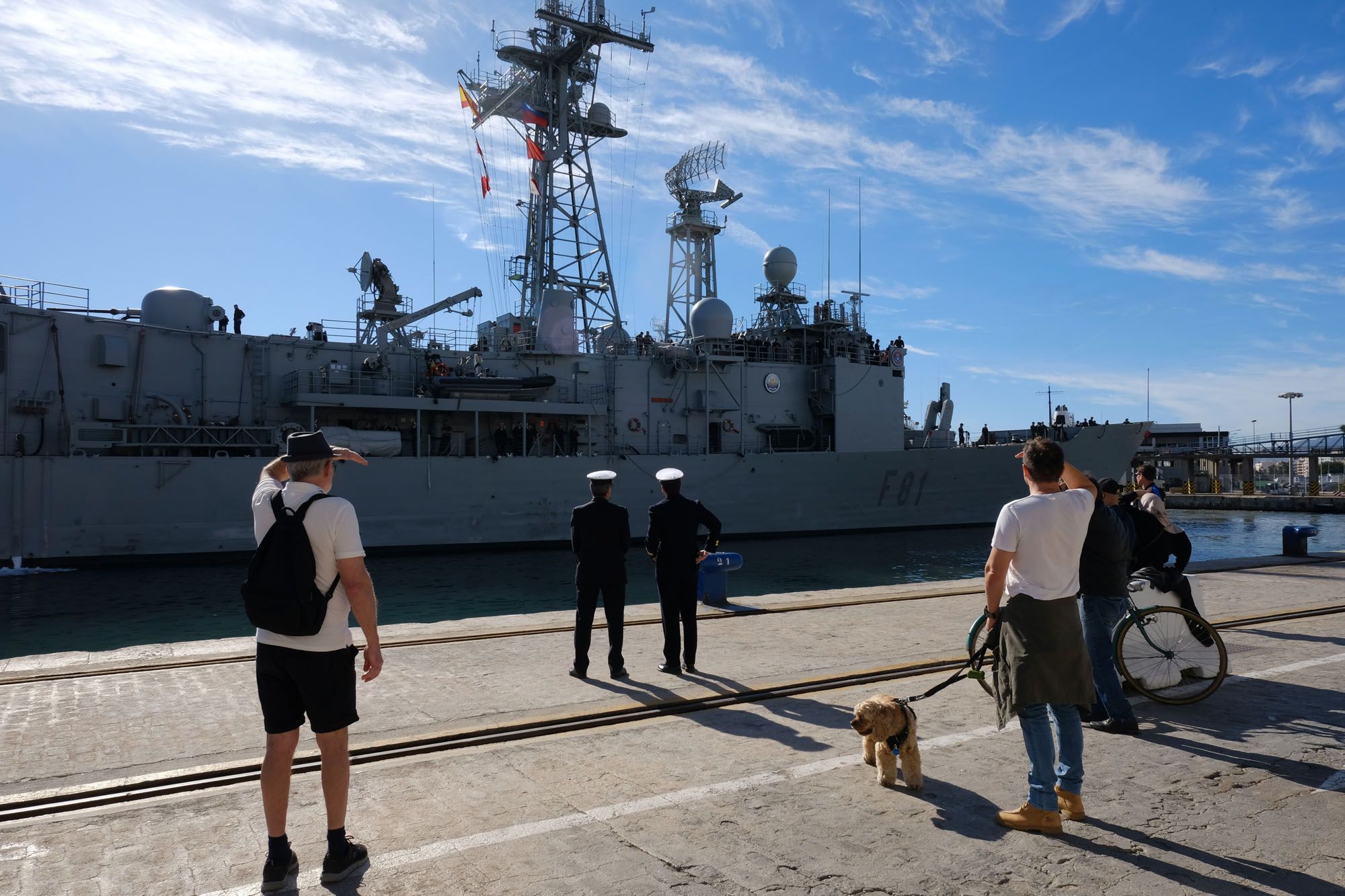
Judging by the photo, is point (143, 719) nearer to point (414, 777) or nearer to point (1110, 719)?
point (414, 777)

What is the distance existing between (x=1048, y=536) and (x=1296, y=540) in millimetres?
11374

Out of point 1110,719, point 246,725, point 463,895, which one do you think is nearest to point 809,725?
point 1110,719

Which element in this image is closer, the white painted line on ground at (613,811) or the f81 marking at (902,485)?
the white painted line on ground at (613,811)

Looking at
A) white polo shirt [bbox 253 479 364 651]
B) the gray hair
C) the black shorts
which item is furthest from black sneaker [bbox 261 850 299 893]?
the gray hair

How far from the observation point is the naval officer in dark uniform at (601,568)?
532 centimetres

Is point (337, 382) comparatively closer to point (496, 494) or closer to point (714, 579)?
point (496, 494)

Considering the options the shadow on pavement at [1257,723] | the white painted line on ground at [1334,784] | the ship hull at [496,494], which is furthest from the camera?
the ship hull at [496,494]

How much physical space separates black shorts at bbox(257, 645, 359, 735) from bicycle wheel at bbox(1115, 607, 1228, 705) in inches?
160

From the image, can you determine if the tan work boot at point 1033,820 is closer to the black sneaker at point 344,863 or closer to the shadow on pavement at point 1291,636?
the black sneaker at point 344,863

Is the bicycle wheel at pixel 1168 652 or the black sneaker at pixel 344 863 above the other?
the bicycle wheel at pixel 1168 652

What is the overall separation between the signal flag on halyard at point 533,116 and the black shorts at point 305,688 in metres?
25.5

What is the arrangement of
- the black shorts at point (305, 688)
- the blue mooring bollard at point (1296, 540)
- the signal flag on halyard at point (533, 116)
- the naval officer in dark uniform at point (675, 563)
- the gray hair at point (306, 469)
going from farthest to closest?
the signal flag on halyard at point (533, 116)
the blue mooring bollard at point (1296, 540)
the naval officer in dark uniform at point (675, 563)
the gray hair at point (306, 469)
the black shorts at point (305, 688)

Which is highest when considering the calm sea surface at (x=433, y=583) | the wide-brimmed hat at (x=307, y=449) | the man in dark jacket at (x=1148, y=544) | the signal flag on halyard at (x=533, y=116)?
the signal flag on halyard at (x=533, y=116)

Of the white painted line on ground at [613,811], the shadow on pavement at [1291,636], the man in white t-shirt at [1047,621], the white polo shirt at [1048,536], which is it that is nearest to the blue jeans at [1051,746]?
the man in white t-shirt at [1047,621]
